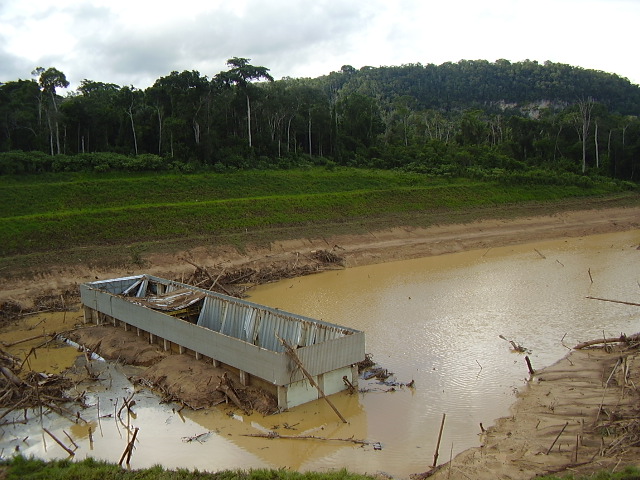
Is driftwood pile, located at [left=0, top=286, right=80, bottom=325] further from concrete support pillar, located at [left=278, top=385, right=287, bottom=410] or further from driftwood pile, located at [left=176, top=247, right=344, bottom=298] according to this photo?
concrete support pillar, located at [left=278, top=385, right=287, bottom=410]

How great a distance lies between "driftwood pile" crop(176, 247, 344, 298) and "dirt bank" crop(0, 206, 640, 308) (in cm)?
16

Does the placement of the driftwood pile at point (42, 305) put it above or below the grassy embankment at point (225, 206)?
below

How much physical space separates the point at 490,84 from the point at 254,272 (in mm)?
121041

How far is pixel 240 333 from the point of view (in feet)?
57.5

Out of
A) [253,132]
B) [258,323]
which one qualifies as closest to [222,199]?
[253,132]

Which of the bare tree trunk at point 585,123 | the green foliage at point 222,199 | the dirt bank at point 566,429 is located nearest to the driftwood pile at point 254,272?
the green foliage at point 222,199

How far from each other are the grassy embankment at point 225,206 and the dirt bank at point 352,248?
817 millimetres

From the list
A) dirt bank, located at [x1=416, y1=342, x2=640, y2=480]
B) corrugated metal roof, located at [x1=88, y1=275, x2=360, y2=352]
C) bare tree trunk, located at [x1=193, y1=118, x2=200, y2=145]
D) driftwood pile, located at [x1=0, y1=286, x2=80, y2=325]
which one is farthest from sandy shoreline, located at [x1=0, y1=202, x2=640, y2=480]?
bare tree trunk, located at [x1=193, y1=118, x2=200, y2=145]

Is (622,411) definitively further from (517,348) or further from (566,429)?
(517,348)

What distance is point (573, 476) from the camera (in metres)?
9.13

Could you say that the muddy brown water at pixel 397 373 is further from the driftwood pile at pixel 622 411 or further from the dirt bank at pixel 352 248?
the dirt bank at pixel 352 248

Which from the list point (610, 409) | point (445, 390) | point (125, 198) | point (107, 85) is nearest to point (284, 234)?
point (125, 198)

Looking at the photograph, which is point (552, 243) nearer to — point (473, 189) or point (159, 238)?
point (473, 189)

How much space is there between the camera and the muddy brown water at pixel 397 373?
38.1 ft
